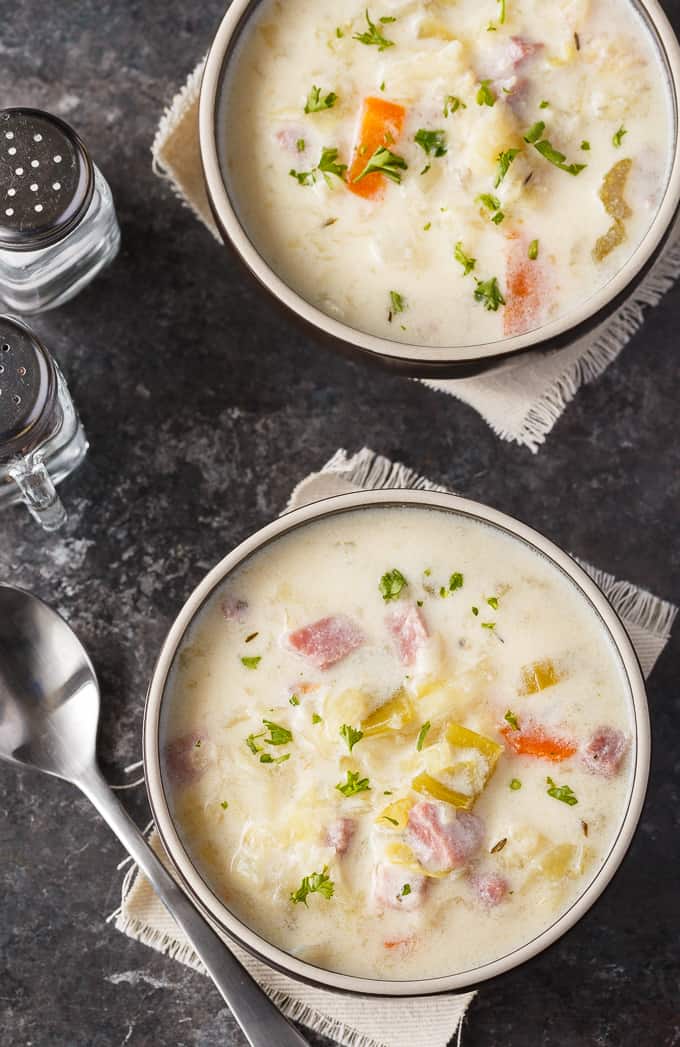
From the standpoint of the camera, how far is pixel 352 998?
8.21 ft

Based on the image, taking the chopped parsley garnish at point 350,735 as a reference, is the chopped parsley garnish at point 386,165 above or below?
above

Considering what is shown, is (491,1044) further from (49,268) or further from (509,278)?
(49,268)

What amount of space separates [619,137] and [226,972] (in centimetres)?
179

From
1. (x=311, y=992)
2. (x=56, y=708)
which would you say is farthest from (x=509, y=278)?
(x=311, y=992)

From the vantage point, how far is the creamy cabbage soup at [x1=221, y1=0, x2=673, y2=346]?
2.41 metres

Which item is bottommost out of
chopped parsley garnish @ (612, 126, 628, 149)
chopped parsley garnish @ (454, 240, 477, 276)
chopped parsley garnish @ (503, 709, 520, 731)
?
chopped parsley garnish @ (503, 709, 520, 731)

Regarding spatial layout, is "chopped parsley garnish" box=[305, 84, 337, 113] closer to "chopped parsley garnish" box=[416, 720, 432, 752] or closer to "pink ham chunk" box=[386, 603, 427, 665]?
"pink ham chunk" box=[386, 603, 427, 665]

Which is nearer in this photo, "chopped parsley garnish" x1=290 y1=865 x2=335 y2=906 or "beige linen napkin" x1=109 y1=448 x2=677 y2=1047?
"chopped parsley garnish" x1=290 y1=865 x2=335 y2=906

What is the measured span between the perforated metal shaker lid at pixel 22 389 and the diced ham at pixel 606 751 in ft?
3.94

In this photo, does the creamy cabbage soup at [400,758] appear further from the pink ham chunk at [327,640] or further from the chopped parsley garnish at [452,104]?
the chopped parsley garnish at [452,104]

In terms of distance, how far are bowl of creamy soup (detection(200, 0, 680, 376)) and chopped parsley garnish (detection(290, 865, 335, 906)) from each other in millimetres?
940

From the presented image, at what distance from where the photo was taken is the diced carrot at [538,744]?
227cm

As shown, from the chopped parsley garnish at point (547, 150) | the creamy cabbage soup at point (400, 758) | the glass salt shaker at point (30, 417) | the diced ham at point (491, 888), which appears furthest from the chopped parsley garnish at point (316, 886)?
the chopped parsley garnish at point (547, 150)

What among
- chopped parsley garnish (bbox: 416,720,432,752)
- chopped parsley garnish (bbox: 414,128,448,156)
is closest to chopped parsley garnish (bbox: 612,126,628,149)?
chopped parsley garnish (bbox: 414,128,448,156)
